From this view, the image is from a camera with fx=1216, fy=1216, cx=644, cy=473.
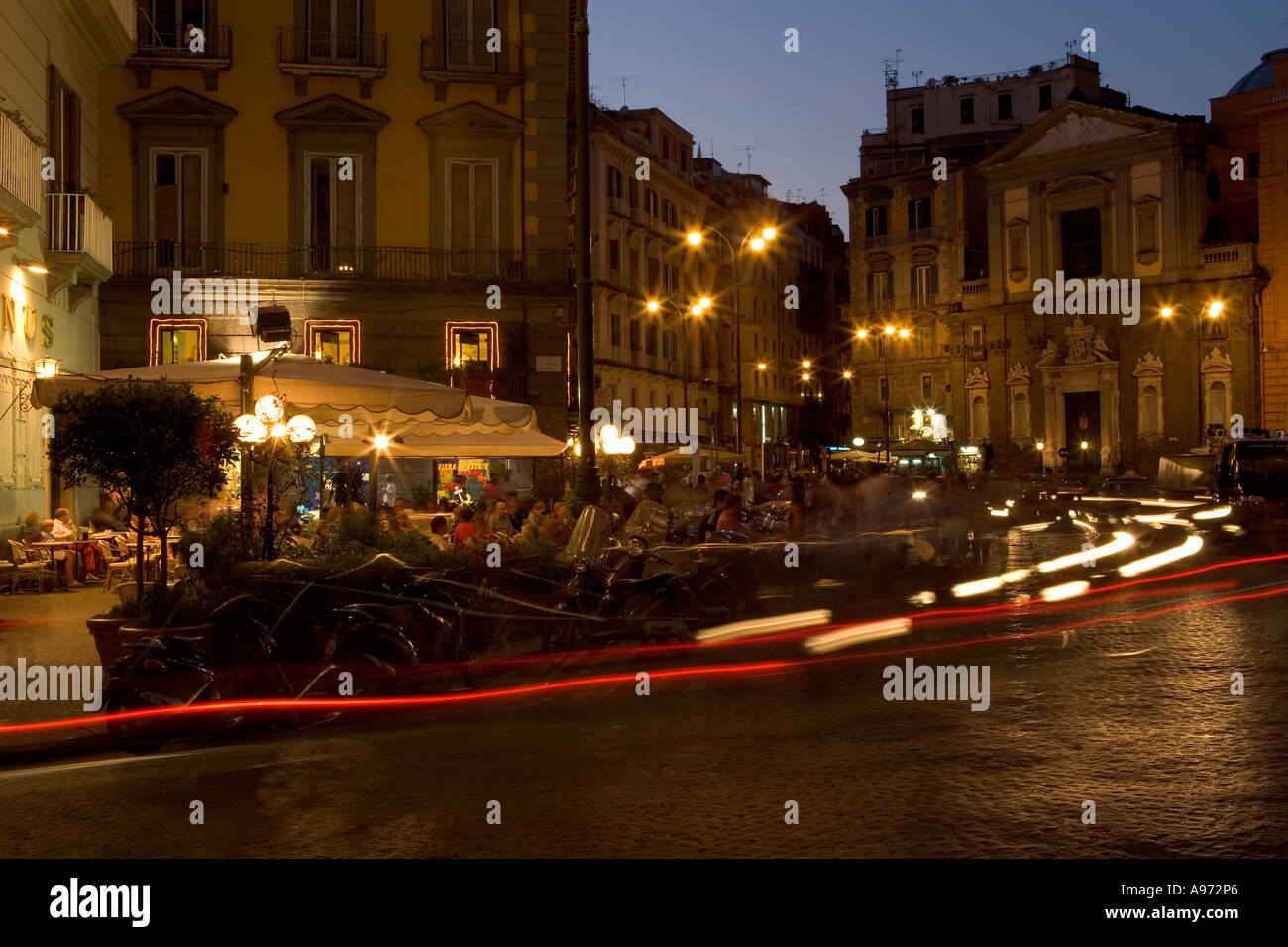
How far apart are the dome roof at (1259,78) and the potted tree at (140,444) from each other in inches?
2692

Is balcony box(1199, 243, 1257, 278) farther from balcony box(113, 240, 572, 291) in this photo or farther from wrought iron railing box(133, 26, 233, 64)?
wrought iron railing box(133, 26, 233, 64)

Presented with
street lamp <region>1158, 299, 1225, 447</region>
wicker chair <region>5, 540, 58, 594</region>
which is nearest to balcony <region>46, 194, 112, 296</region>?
wicker chair <region>5, 540, 58, 594</region>

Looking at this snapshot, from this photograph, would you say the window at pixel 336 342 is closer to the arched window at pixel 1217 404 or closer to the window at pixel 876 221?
the arched window at pixel 1217 404

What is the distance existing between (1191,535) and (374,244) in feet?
62.8

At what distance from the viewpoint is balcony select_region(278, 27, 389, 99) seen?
26.4 m

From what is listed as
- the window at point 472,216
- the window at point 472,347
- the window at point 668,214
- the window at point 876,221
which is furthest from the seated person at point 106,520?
the window at point 876,221

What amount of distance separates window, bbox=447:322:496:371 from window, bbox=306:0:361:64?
627cm

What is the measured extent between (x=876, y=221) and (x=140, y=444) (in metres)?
70.7

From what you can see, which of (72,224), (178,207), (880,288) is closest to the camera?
(72,224)

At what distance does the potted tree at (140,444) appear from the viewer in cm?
912

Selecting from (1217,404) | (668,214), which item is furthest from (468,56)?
(1217,404)

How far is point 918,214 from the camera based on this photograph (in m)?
73.9

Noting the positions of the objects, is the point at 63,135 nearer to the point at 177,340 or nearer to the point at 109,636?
the point at 177,340
